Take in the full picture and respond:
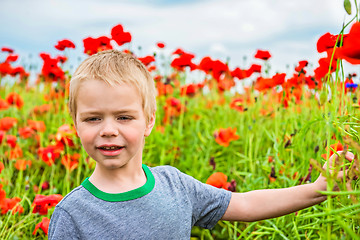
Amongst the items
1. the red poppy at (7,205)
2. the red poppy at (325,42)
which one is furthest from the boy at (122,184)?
the red poppy at (7,205)

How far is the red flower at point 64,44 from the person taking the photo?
247 cm

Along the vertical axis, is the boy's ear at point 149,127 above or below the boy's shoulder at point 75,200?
above

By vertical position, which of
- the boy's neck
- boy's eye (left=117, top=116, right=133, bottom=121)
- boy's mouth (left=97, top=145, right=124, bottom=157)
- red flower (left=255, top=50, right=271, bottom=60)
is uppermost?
red flower (left=255, top=50, right=271, bottom=60)

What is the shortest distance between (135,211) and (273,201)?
42cm

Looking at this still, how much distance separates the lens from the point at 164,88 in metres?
3.17

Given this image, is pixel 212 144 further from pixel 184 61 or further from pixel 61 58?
pixel 61 58

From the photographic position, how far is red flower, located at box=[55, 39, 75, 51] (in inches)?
97.1

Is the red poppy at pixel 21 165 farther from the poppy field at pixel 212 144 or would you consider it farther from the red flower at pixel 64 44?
the red flower at pixel 64 44

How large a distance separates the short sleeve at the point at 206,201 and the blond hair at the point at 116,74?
27cm

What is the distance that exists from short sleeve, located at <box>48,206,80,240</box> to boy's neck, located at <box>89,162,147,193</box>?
12 centimetres

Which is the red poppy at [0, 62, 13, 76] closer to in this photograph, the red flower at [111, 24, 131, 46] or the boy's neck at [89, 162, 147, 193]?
the red flower at [111, 24, 131, 46]

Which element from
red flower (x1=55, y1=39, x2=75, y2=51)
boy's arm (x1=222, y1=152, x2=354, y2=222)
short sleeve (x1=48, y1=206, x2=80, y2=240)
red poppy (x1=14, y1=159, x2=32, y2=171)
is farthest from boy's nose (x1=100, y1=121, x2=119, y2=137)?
red flower (x1=55, y1=39, x2=75, y2=51)

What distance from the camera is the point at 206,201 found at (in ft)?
4.21

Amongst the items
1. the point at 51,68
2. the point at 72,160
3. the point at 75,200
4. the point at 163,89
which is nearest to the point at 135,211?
the point at 75,200
